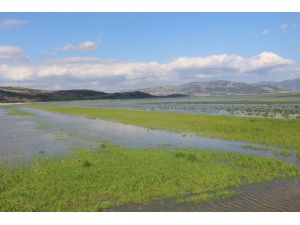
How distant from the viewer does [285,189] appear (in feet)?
48.2

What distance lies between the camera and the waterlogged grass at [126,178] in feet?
44.8

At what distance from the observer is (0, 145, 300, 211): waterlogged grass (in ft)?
44.8

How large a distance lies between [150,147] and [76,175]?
10241 millimetres

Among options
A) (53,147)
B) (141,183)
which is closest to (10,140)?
(53,147)

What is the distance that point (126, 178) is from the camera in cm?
1666

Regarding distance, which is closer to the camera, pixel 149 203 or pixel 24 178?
pixel 149 203

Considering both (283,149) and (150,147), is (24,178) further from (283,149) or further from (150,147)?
(283,149)

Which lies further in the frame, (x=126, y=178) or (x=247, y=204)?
(x=126, y=178)

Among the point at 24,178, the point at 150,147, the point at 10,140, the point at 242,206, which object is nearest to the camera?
the point at 242,206

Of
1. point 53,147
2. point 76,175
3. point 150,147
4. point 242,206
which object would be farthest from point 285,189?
point 53,147

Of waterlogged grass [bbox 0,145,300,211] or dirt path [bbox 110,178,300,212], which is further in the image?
waterlogged grass [bbox 0,145,300,211]
